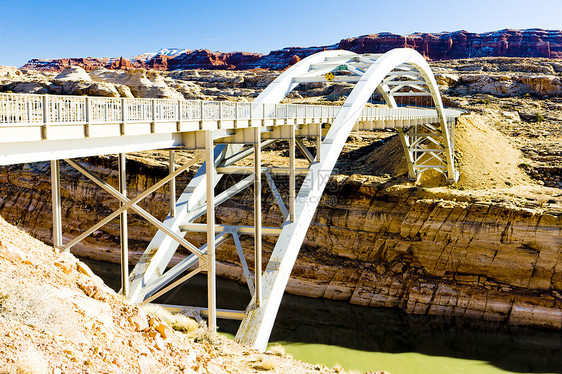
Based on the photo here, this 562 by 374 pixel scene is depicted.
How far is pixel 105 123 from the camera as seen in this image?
26.1ft

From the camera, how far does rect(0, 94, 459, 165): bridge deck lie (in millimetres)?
6703

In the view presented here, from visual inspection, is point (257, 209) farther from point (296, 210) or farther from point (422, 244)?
point (422, 244)

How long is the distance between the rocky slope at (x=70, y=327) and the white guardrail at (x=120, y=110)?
5.56 ft

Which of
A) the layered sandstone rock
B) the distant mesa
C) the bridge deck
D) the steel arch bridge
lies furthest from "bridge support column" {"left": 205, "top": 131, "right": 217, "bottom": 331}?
the distant mesa

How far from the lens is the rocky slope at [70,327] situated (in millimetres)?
4879

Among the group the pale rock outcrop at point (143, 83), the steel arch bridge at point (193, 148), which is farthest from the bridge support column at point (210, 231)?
the pale rock outcrop at point (143, 83)

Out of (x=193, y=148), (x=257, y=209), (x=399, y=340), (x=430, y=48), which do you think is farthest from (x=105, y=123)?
(x=430, y=48)

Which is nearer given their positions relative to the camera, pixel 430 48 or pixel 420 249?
pixel 420 249

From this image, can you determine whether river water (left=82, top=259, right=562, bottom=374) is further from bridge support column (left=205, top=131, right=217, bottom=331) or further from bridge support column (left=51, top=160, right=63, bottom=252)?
bridge support column (left=51, top=160, right=63, bottom=252)

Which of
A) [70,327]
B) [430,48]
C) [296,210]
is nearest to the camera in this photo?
[70,327]

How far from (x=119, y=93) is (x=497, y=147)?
2787 cm

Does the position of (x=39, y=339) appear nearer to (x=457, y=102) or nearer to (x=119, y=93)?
(x=119, y=93)

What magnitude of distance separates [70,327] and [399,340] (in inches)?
762

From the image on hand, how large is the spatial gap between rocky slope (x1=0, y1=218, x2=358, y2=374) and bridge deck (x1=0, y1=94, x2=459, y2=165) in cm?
136
